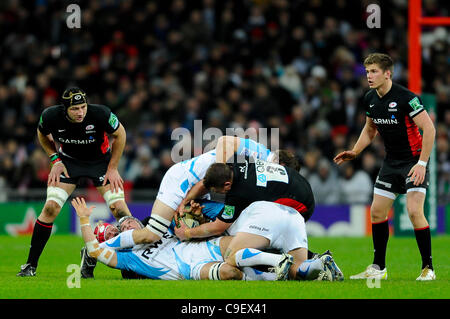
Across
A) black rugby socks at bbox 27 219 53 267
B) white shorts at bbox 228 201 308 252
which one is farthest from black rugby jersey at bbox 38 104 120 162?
white shorts at bbox 228 201 308 252

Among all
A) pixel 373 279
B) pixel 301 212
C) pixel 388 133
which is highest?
pixel 388 133

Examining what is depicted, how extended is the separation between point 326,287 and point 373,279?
3.68 feet

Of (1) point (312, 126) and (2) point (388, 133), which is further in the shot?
(1) point (312, 126)

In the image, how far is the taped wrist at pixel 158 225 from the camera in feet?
28.9

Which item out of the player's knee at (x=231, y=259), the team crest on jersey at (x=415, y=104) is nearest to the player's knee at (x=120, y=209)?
the player's knee at (x=231, y=259)

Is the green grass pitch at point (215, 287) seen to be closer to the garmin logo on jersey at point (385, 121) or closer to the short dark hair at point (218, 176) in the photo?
the short dark hair at point (218, 176)

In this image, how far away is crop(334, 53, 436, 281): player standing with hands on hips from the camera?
867 centimetres

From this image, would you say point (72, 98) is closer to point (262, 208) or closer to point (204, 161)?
point (204, 161)

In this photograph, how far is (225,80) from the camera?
65.7 feet

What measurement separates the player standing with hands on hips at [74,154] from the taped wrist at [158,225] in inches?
43.9

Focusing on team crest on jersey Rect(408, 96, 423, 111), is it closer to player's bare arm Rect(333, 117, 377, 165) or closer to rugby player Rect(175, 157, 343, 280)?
player's bare arm Rect(333, 117, 377, 165)
